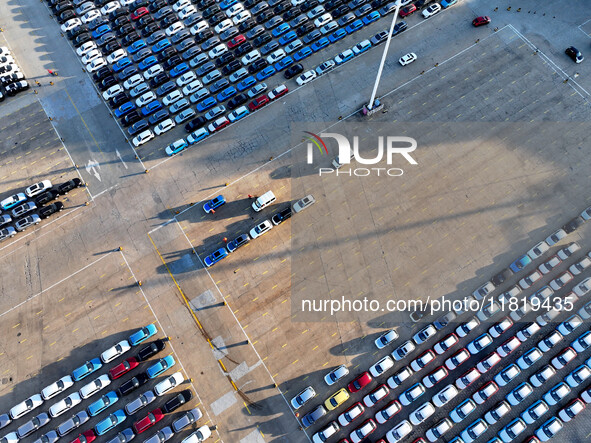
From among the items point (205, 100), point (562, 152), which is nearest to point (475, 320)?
point (562, 152)

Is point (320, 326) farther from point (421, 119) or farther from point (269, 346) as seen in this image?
point (421, 119)

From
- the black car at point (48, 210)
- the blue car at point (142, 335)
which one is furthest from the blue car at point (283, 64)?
the blue car at point (142, 335)

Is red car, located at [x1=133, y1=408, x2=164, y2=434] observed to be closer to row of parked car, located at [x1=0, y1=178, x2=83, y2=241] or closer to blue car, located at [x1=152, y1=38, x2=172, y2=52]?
row of parked car, located at [x1=0, y1=178, x2=83, y2=241]

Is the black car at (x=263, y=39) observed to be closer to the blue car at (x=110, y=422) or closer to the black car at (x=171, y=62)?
the black car at (x=171, y=62)

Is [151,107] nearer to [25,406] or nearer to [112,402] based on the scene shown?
[112,402]

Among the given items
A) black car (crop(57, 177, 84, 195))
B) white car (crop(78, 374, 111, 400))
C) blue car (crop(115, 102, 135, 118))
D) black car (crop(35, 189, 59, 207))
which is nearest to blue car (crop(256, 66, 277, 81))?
blue car (crop(115, 102, 135, 118))

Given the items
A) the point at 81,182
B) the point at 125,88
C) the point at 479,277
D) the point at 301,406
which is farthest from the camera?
the point at 125,88

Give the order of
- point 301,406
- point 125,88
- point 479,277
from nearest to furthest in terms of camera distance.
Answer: point 301,406 → point 479,277 → point 125,88
